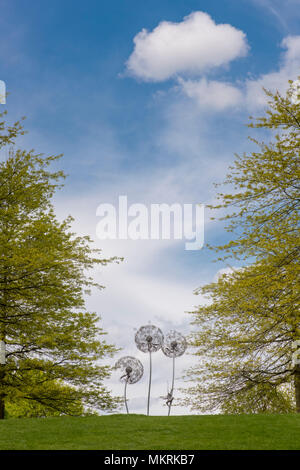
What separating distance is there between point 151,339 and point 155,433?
1201cm

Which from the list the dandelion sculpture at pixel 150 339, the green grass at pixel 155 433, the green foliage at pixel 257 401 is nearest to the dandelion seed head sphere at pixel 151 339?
the dandelion sculpture at pixel 150 339

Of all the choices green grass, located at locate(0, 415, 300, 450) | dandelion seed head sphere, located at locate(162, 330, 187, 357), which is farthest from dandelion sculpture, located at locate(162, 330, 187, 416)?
green grass, located at locate(0, 415, 300, 450)

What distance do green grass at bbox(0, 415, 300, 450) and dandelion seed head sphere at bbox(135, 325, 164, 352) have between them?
9984 millimetres

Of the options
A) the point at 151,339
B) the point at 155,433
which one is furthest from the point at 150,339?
the point at 155,433

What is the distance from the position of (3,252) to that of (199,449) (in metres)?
9.53

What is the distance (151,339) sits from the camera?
68.0 feet

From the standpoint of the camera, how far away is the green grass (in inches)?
308

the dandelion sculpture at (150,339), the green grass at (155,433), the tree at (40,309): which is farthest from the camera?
the dandelion sculpture at (150,339)

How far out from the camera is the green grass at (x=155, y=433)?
7812 mm

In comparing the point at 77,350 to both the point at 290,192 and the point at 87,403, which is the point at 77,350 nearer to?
the point at 87,403

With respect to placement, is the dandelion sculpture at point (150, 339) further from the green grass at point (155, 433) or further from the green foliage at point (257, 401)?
the green grass at point (155, 433)

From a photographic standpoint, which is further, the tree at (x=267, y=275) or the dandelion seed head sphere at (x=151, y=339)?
the dandelion seed head sphere at (x=151, y=339)

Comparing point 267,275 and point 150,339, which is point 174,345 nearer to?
point 150,339

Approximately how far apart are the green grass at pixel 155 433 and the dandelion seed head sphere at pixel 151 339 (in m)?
9.98
